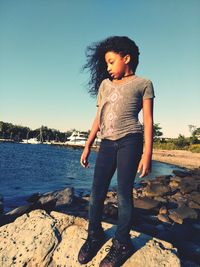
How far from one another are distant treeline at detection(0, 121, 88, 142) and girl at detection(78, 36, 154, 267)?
153m

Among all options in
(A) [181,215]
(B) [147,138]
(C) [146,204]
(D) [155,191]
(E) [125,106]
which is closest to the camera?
(B) [147,138]

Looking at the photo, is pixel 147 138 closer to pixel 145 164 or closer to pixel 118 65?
pixel 145 164

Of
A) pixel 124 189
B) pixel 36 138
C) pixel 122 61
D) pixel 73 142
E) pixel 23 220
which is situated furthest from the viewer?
pixel 36 138

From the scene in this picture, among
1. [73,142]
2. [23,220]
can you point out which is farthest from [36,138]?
[23,220]

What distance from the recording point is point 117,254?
3227mm

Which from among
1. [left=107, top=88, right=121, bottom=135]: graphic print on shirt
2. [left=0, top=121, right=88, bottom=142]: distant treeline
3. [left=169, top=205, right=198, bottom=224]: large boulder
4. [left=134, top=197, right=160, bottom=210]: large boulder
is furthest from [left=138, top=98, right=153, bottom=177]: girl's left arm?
[left=0, top=121, right=88, bottom=142]: distant treeline

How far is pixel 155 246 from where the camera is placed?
12.1ft

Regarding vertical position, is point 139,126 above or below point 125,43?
below

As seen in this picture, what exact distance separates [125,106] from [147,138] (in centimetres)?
50

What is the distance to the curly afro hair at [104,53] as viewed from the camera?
3588mm

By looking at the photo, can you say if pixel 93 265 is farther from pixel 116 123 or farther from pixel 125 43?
pixel 125 43

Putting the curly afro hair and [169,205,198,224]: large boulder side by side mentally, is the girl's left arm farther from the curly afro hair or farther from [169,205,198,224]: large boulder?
[169,205,198,224]: large boulder

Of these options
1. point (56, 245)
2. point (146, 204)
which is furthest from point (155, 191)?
point (56, 245)

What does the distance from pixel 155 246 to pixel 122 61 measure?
254 cm
